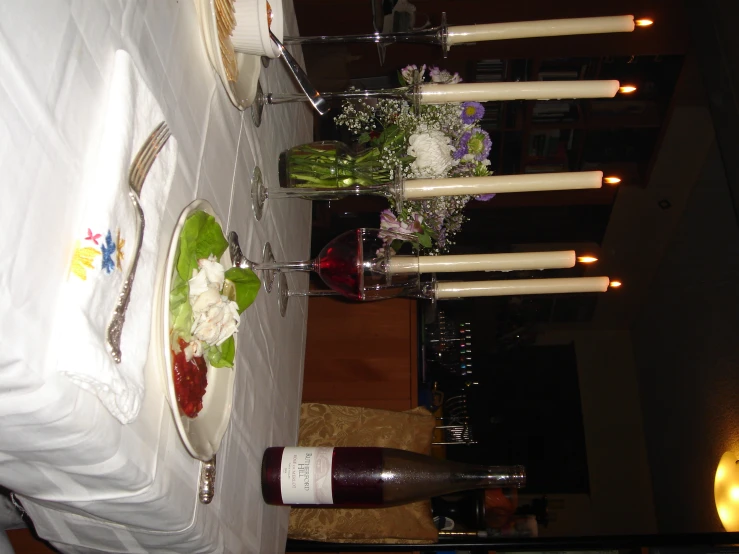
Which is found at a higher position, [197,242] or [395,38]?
[395,38]

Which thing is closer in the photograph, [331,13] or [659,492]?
[331,13]

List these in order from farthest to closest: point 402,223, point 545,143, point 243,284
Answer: point 545,143
point 402,223
point 243,284

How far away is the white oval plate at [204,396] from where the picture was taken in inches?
20.2

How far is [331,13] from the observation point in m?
2.50

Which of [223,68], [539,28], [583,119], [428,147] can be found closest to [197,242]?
[223,68]

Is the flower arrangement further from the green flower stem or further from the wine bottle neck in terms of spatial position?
the wine bottle neck

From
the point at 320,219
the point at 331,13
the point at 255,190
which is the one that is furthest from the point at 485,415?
the point at 255,190

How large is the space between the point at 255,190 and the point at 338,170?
18 cm

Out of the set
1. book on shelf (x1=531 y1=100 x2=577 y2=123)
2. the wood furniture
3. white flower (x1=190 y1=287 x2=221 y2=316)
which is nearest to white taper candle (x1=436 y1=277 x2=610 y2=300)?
white flower (x1=190 y1=287 x2=221 y2=316)

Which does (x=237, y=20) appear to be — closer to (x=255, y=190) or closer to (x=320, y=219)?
(x=255, y=190)

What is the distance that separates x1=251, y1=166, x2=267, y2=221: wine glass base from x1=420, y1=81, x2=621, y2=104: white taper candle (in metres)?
0.33

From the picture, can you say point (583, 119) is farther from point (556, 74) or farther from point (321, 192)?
point (321, 192)

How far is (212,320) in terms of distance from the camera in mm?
573

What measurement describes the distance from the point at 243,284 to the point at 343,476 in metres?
0.41
